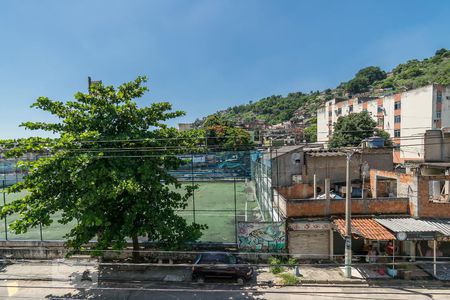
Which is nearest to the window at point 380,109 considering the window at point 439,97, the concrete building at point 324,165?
the window at point 439,97

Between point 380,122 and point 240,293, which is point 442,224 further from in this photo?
point 380,122

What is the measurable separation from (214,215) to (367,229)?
1252 cm

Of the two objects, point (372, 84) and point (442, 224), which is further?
point (372, 84)

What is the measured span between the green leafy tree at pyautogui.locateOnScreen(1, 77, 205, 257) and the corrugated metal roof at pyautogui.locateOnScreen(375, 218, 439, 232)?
9900 millimetres

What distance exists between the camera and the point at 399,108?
51.5 meters

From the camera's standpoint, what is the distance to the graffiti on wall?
15.6 m

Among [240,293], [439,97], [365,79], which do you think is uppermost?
[365,79]

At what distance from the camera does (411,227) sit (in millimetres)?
13867

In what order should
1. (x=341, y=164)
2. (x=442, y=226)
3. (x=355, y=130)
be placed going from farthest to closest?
(x=355, y=130) < (x=341, y=164) < (x=442, y=226)

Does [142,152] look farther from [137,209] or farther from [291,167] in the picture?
[291,167]

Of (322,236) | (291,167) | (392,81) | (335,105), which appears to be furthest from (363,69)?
(322,236)

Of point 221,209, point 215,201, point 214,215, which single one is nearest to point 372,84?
point 215,201

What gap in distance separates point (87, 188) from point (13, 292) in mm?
6465

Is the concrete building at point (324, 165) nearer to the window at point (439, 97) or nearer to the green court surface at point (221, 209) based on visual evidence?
the green court surface at point (221, 209)
